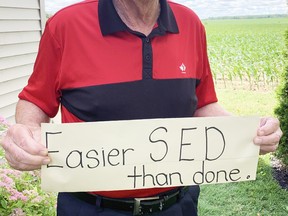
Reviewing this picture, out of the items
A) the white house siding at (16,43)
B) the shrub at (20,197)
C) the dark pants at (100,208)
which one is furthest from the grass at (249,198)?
the dark pants at (100,208)

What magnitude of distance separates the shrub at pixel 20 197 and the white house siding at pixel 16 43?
69.4 inches

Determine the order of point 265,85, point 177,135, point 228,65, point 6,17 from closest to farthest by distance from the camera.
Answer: point 177,135 → point 6,17 → point 265,85 → point 228,65

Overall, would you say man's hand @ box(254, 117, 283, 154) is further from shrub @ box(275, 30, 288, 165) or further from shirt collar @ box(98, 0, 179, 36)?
shrub @ box(275, 30, 288, 165)

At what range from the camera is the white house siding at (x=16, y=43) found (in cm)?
412

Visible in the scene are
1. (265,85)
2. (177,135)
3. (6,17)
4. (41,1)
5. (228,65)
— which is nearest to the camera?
(177,135)

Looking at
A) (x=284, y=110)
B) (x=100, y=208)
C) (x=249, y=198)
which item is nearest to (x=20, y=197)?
(x=100, y=208)

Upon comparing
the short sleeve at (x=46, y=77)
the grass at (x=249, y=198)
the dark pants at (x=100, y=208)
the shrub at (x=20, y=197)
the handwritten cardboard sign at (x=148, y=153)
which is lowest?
the grass at (x=249, y=198)

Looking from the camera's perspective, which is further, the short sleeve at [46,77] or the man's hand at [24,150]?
the short sleeve at [46,77]

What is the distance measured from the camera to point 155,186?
1.30 meters

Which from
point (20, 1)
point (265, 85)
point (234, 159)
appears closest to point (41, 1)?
point (20, 1)

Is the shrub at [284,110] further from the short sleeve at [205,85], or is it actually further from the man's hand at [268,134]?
the man's hand at [268,134]

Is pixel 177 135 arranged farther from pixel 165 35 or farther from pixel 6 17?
pixel 6 17

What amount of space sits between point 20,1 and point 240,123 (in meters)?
3.66

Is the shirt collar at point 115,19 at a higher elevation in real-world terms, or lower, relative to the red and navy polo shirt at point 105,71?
higher
